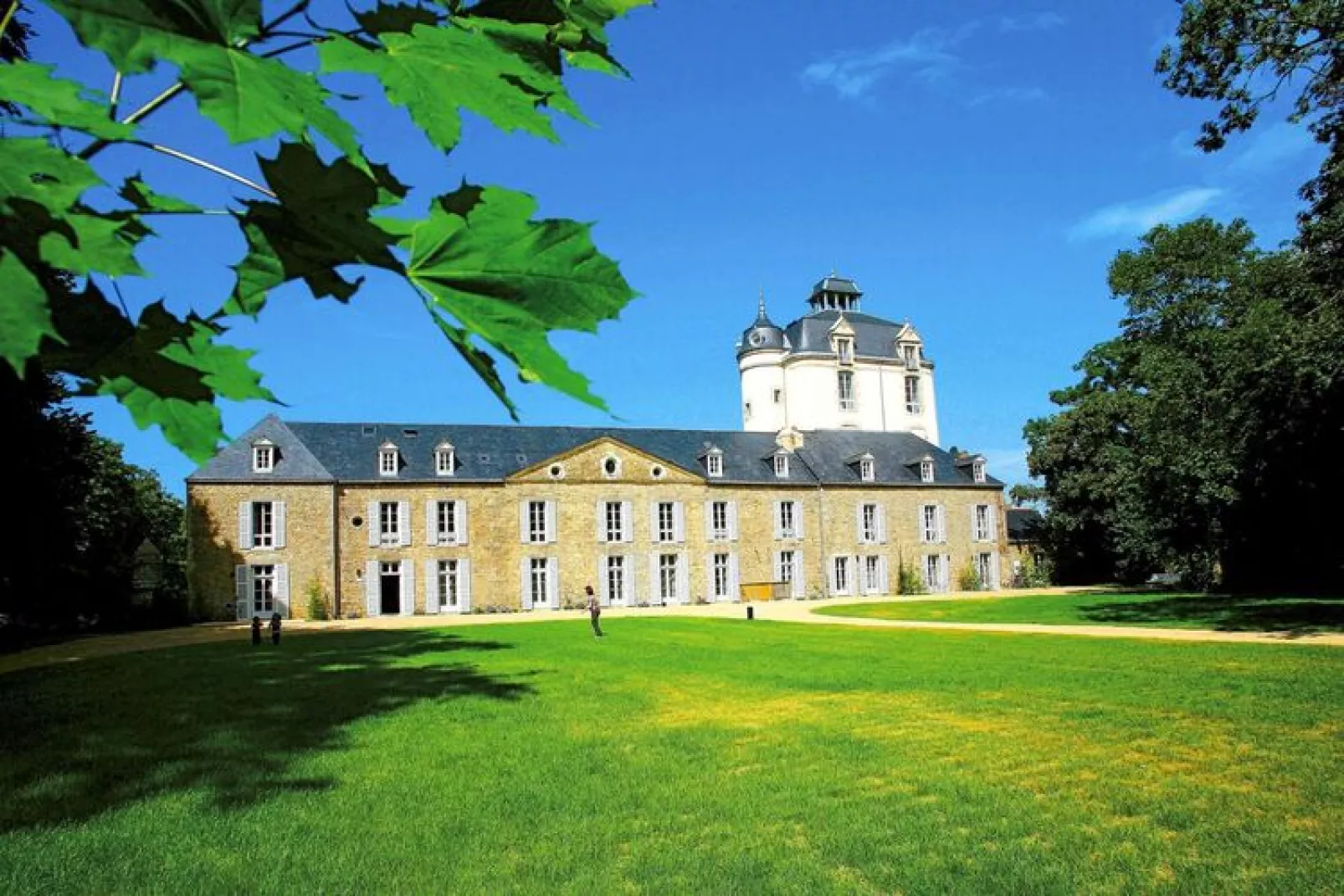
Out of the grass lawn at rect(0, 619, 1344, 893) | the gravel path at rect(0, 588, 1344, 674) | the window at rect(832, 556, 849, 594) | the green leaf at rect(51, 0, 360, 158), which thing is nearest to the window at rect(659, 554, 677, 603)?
the gravel path at rect(0, 588, 1344, 674)

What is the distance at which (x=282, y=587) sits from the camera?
3534cm

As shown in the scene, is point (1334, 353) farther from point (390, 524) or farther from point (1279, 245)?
point (390, 524)

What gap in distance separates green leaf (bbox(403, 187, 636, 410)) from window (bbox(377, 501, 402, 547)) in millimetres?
38256

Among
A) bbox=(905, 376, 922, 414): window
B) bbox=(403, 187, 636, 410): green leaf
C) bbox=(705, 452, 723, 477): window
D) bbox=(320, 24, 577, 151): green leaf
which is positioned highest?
bbox=(905, 376, 922, 414): window

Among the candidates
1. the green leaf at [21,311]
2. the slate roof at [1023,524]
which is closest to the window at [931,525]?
the slate roof at [1023,524]

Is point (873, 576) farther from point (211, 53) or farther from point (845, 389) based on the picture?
point (211, 53)

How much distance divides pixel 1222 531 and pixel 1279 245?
17537 millimetres

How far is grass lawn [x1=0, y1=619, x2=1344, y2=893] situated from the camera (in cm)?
569

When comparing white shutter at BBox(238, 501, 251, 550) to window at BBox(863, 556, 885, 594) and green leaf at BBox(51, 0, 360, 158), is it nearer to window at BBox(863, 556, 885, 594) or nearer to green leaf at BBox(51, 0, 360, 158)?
window at BBox(863, 556, 885, 594)

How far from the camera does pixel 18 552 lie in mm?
20625

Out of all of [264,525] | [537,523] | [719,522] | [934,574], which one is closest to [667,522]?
[719,522]

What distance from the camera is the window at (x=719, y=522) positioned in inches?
1634

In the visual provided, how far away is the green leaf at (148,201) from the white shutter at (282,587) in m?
37.6

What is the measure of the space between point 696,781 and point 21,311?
7854 mm
